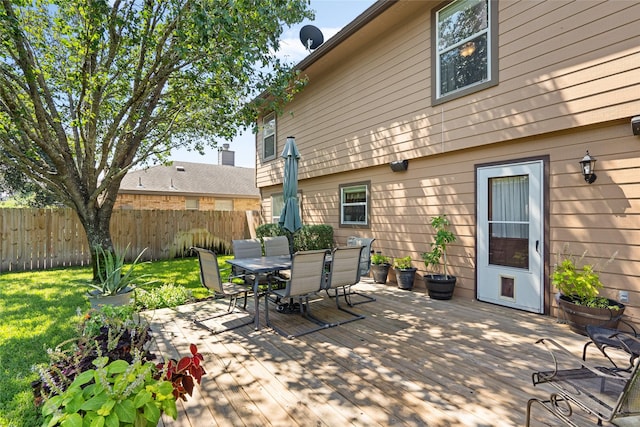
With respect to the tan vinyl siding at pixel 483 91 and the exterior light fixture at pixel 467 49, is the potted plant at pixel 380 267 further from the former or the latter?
the exterior light fixture at pixel 467 49

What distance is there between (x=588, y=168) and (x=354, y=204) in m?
4.68

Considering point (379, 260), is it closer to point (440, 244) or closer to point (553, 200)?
point (440, 244)

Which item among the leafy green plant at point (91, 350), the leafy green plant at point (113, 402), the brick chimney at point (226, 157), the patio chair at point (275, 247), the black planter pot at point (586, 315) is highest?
the brick chimney at point (226, 157)

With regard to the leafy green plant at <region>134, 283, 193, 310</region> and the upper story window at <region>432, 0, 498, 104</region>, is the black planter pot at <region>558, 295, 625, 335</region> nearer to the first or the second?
the upper story window at <region>432, 0, 498, 104</region>

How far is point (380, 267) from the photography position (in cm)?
659

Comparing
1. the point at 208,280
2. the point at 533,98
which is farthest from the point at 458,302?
the point at 208,280

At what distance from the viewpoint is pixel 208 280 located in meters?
4.24

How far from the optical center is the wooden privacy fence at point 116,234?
8.17 m

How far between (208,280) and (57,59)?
18.9ft

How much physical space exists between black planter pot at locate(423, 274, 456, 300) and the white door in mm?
431

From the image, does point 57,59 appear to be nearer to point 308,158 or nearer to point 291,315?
point 308,158

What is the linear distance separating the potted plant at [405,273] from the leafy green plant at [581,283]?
2.39 meters

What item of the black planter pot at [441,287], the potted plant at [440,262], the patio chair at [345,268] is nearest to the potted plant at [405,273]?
the potted plant at [440,262]

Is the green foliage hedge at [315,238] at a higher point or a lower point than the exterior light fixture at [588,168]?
lower
